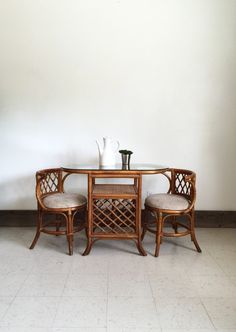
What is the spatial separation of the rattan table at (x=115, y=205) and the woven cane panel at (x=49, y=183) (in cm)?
34

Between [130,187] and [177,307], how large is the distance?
1207 mm

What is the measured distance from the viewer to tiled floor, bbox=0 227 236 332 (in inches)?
63.3

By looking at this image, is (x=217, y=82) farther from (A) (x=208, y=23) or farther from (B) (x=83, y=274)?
(B) (x=83, y=274)

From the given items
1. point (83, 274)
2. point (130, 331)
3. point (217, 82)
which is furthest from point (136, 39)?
point (130, 331)

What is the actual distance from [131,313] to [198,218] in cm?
174

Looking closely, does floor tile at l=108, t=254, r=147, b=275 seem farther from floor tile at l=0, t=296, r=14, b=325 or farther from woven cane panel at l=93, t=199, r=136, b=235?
floor tile at l=0, t=296, r=14, b=325

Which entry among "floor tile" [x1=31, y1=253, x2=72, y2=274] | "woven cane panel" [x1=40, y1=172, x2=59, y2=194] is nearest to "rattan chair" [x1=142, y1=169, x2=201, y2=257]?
"floor tile" [x1=31, y1=253, x2=72, y2=274]

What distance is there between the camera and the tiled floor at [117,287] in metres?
1.61

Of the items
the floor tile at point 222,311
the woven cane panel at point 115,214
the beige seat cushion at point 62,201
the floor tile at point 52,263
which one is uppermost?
the beige seat cushion at point 62,201

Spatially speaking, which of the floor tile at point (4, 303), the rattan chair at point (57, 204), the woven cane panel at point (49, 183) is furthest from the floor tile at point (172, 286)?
the woven cane panel at point (49, 183)

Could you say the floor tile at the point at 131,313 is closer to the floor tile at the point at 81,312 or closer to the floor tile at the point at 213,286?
the floor tile at the point at 81,312

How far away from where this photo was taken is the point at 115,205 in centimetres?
252

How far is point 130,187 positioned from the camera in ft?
8.85

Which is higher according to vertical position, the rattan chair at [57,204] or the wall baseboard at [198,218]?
the rattan chair at [57,204]
